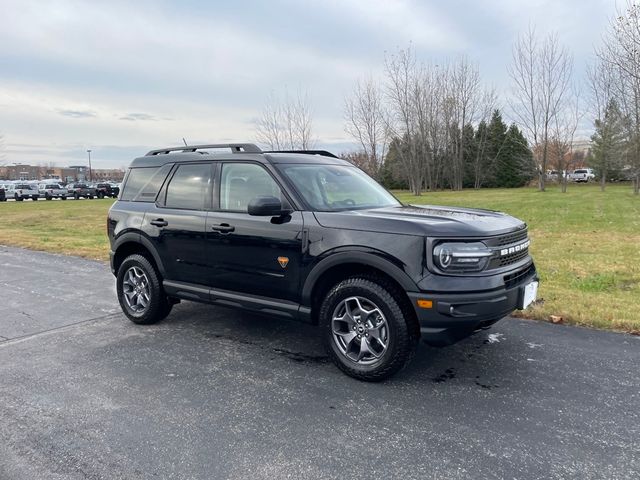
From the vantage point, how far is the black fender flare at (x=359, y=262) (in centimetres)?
344

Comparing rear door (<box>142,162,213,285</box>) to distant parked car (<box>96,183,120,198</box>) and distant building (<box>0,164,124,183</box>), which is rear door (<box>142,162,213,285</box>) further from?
distant building (<box>0,164,124,183</box>)

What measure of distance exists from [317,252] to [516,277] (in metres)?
1.58

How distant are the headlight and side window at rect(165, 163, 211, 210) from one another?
7.96ft

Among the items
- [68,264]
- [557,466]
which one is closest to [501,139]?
[68,264]

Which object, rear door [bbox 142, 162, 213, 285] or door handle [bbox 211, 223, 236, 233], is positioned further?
rear door [bbox 142, 162, 213, 285]

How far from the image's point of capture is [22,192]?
4278 cm

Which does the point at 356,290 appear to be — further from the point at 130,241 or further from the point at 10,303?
the point at 10,303

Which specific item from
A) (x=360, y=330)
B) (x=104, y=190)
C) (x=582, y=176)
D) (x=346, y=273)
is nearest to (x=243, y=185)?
(x=346, y=273)

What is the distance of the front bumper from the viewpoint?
3316 mm

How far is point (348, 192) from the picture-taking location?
4.54 metres

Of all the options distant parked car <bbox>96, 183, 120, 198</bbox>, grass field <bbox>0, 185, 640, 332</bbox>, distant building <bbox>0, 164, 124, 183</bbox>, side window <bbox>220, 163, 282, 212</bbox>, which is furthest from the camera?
distant building <bbox>0, 164, 124, 183</bbox>

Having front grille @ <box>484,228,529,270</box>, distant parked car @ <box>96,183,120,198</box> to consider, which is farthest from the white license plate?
distant parked car @ <box>96,183,120,198</box>

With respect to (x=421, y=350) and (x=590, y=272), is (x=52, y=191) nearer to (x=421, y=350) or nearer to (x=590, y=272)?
(x=590, y=272)

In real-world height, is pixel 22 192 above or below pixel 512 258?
above
